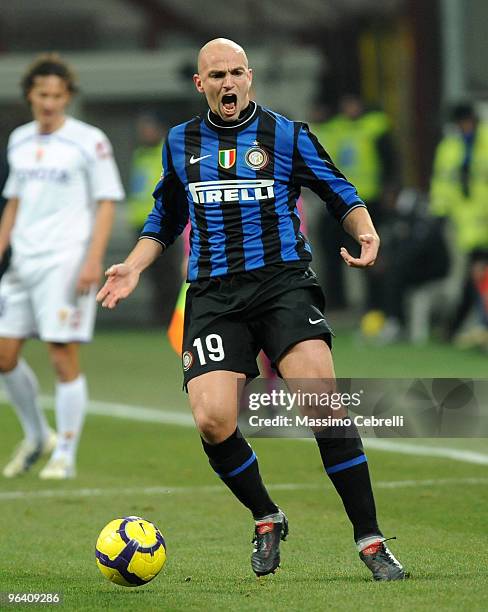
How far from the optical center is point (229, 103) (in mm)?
6484

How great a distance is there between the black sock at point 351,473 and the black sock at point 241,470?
1.05 feet

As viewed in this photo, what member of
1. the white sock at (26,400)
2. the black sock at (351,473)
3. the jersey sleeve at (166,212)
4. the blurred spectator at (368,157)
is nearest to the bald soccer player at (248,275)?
the black sock at (351,473)

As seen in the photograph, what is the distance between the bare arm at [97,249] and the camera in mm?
9602

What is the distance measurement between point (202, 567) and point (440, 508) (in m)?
1.76

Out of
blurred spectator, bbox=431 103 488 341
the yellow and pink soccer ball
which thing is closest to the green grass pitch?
the yellow and pink soccer ball

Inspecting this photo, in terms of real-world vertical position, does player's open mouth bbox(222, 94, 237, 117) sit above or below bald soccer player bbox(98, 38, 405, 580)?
above

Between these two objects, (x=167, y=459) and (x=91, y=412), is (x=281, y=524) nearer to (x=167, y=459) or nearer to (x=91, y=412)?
(x=167, y=459)

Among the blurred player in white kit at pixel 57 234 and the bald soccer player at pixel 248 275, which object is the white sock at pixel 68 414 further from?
the bald soccer player at pixel 248 275

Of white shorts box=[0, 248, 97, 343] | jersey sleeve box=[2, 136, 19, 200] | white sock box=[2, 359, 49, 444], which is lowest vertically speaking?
white sock box=[2, 359, 49, 444]

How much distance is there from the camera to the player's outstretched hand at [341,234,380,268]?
6.20 m

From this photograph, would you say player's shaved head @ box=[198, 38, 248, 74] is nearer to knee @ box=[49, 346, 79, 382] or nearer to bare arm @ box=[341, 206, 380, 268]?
bare arm @ box=[341, 206, 380, 268]

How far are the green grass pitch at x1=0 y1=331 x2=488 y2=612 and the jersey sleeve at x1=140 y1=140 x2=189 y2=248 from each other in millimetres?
1329

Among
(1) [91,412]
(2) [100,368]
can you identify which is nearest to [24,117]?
(2) [100,368]

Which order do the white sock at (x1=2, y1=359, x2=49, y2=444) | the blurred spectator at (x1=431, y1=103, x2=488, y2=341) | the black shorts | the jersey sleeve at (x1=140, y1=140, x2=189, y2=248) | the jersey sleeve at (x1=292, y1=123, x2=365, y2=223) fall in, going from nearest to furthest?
the black shorts
the jersey sleeve at (x1=292, y1=123, x2=365, y2=223)
the jersey sleeve at (x1=140, y1=140, x2=189, y2=248)
the white sock at (x1=2, y1=359, x2=49, y2=444)
the blurred spectator at (x1=431, y1=103, x2=488, y2=341)
